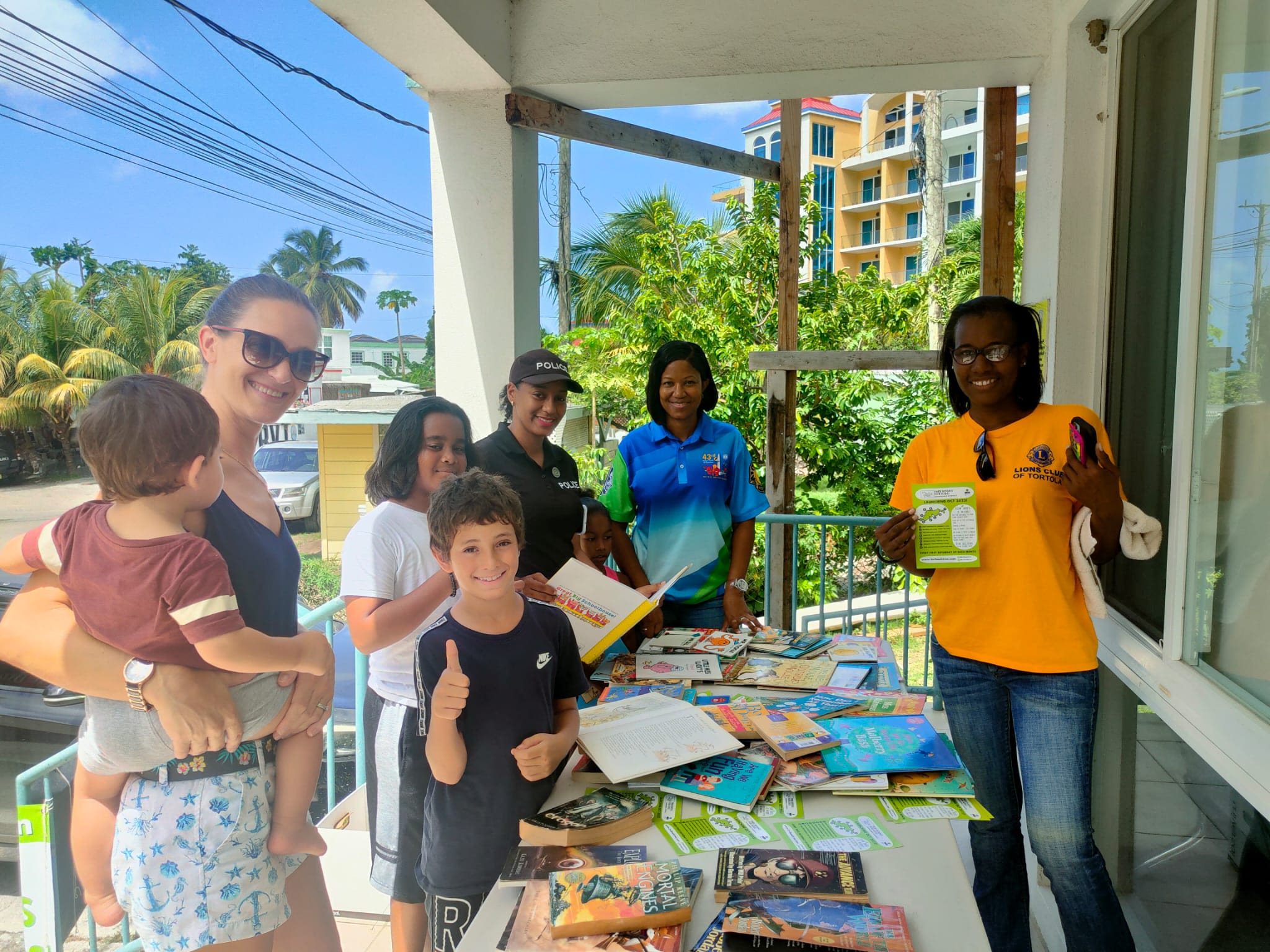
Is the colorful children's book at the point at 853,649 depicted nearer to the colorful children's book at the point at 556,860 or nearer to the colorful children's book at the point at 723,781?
the colorful children's book at the point at 723,781

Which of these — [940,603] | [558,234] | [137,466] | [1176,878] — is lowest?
[1176,878]

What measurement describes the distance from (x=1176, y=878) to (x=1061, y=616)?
39.6 inches

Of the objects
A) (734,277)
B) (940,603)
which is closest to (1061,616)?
(940,603)

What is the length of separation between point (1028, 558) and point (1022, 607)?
4.3 inches

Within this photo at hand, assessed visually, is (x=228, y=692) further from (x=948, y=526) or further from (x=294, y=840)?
(x=948, y=526)

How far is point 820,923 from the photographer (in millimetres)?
1115

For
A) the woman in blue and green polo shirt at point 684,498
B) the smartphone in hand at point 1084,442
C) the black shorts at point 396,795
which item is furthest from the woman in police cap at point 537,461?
the smartphone in hand at point 1084,442

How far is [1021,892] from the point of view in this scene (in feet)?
6.58

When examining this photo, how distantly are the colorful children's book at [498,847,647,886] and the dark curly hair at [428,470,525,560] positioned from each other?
20.7 inches

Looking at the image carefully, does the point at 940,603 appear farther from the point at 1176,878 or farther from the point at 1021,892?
the point at 1176,878

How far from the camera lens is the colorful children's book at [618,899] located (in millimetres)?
1127

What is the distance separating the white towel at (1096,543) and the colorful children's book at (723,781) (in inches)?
32.5

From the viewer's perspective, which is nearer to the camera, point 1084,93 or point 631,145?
point 1084,93

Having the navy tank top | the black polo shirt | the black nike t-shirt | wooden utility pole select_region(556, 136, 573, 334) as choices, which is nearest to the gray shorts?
the navy tank top
